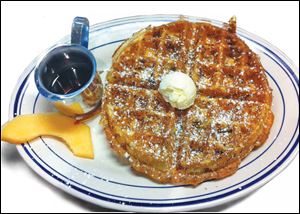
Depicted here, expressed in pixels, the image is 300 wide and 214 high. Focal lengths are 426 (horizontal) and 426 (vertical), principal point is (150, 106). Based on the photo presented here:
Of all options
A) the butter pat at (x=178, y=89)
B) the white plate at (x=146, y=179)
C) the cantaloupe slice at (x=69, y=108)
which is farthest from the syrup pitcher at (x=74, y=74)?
the butter pat at (x=178, y=89)

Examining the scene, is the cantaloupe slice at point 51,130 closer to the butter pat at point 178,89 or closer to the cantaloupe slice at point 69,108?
the cantaloupe slice at point 69,108

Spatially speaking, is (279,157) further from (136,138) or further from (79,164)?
(79,164)

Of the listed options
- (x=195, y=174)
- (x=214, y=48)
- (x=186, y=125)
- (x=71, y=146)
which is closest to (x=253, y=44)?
(x=214, y=48)

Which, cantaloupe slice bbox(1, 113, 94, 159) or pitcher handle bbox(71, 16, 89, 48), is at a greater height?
pitcher handle bbox(71, 16, 89, 48)

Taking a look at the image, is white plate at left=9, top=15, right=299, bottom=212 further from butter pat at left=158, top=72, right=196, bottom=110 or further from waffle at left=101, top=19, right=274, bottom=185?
butter pat at left=158, top=72, right=196, bottom=110

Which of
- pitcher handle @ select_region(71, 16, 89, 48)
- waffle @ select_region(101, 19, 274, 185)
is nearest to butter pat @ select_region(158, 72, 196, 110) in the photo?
waffle @ select_region(101, 19, 274, 185)
